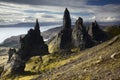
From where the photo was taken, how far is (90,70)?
99.6 metres

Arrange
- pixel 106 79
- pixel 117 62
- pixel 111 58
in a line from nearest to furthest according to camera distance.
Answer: pixel 106 79 → pixel 117 62 → pixel 111 58

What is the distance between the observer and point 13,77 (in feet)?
628

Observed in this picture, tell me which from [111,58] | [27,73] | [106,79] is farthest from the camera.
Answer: [27,73]

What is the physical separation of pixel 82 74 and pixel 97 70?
5.99m

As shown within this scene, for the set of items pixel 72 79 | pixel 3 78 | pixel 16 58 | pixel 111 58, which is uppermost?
pixel 111 58

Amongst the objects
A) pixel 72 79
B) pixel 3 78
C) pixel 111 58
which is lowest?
pixel 3 78

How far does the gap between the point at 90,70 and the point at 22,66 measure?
98920 millimetres

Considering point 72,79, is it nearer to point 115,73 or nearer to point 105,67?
point 105,67

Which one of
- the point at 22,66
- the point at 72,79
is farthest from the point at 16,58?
the point at 72,79

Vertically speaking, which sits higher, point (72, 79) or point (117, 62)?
point (117, 62)

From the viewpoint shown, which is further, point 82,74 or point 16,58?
point 16,58

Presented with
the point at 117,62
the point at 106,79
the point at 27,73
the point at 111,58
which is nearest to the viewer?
the point at 106,79

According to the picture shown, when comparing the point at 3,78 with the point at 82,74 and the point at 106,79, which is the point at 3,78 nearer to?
the point at 82,74

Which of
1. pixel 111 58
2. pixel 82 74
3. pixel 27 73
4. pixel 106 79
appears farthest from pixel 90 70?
pixel 27 73
